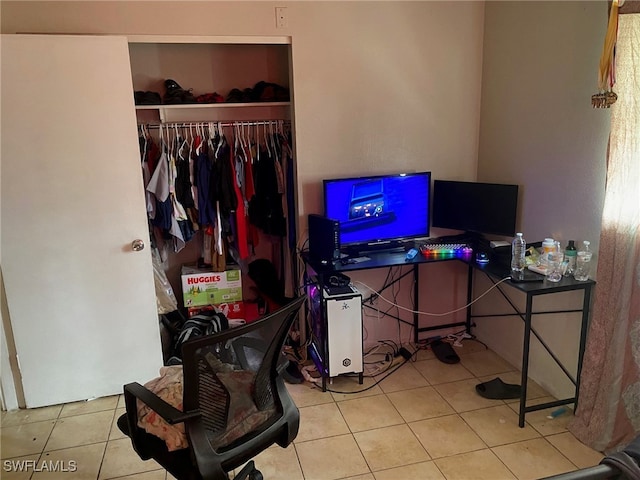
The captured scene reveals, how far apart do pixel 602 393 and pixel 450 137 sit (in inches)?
71.5

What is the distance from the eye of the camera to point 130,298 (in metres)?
2.90

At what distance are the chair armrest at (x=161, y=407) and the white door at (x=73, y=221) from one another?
1.26 meters

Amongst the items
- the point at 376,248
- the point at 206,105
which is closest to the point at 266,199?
the point at 206,105

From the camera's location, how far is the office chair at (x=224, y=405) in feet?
5.26

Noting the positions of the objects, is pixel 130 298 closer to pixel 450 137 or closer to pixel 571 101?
pixel 450 137

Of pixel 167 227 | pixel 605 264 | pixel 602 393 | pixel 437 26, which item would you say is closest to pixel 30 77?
pixel 167 227

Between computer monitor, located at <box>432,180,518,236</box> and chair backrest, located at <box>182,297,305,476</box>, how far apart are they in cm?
172

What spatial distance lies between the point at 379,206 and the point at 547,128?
1070 mm

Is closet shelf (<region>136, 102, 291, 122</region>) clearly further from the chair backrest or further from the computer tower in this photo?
the chair backrest

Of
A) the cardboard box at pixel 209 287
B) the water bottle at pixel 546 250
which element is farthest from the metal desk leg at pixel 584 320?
the cardboard box at pixel 209 287

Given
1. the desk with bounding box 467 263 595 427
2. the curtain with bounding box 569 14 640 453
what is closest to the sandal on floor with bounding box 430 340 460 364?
the desk with bounding box 467 263 595 427

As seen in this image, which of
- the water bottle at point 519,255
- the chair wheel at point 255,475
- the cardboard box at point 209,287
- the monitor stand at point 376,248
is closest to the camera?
the chair wheel at point 255,475

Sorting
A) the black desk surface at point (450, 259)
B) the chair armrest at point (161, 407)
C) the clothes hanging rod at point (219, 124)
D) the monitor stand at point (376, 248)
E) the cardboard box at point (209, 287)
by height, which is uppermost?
the clothes hanging rod at point (219, 124)

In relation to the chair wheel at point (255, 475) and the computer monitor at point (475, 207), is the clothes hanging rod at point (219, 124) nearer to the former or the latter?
the computer monitor at point (475, 207)
